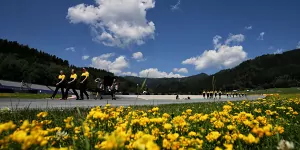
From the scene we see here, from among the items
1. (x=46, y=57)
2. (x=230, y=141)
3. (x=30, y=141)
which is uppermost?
(x=46, y=57)

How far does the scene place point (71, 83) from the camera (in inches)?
739

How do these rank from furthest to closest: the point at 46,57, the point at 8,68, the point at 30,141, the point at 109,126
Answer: the point at 46,57, the point at 8,68, the point at 109,126, the point at 30,141

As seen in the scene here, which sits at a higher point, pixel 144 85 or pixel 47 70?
pixel 47 70

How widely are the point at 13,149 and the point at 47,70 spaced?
116127 mm

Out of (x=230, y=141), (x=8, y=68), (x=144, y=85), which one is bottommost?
(x=230, y=141)

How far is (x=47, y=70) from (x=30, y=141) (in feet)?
385

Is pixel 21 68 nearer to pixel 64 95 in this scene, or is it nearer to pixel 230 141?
pixel 64 95

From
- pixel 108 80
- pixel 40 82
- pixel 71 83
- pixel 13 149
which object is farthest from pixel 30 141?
pixel 40 82

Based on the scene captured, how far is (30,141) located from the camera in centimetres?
150

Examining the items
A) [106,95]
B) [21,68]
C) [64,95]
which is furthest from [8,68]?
[64,95]

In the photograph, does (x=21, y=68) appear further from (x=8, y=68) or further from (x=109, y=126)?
(x=109, y=126)

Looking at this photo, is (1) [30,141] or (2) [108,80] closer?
(1) [30,141]

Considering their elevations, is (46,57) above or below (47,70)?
above

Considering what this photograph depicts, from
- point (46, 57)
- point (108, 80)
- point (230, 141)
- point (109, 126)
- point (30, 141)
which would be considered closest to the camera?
point (30, 141)
